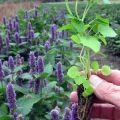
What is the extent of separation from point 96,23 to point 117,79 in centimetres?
38

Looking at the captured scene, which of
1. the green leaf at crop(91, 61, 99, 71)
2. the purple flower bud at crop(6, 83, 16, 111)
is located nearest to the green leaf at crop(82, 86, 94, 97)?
the green leaf at crop(91, 61, 99, 71)

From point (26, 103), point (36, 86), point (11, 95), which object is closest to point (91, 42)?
point (11, 95)

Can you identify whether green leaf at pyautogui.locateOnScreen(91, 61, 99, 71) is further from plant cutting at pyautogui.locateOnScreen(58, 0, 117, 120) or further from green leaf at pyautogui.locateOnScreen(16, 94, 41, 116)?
green leaf at pyautogui.locateOnScreen(16, 94, 41, 116)

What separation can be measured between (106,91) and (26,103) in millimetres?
1236

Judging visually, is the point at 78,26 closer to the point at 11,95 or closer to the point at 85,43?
the point at 85,43

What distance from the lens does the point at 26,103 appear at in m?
2.65

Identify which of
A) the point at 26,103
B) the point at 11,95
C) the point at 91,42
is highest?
the point at 91,42

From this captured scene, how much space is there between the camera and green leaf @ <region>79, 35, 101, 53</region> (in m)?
1.39

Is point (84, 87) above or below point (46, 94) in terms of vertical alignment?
above

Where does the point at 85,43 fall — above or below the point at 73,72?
above

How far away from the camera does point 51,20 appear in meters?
7.90

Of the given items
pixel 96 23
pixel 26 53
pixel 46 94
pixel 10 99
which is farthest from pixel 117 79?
pixel 26 53

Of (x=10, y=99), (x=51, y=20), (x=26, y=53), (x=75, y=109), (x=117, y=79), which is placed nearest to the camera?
(x=75, y=109)

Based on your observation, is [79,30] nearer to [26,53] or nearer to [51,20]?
[26,53]
